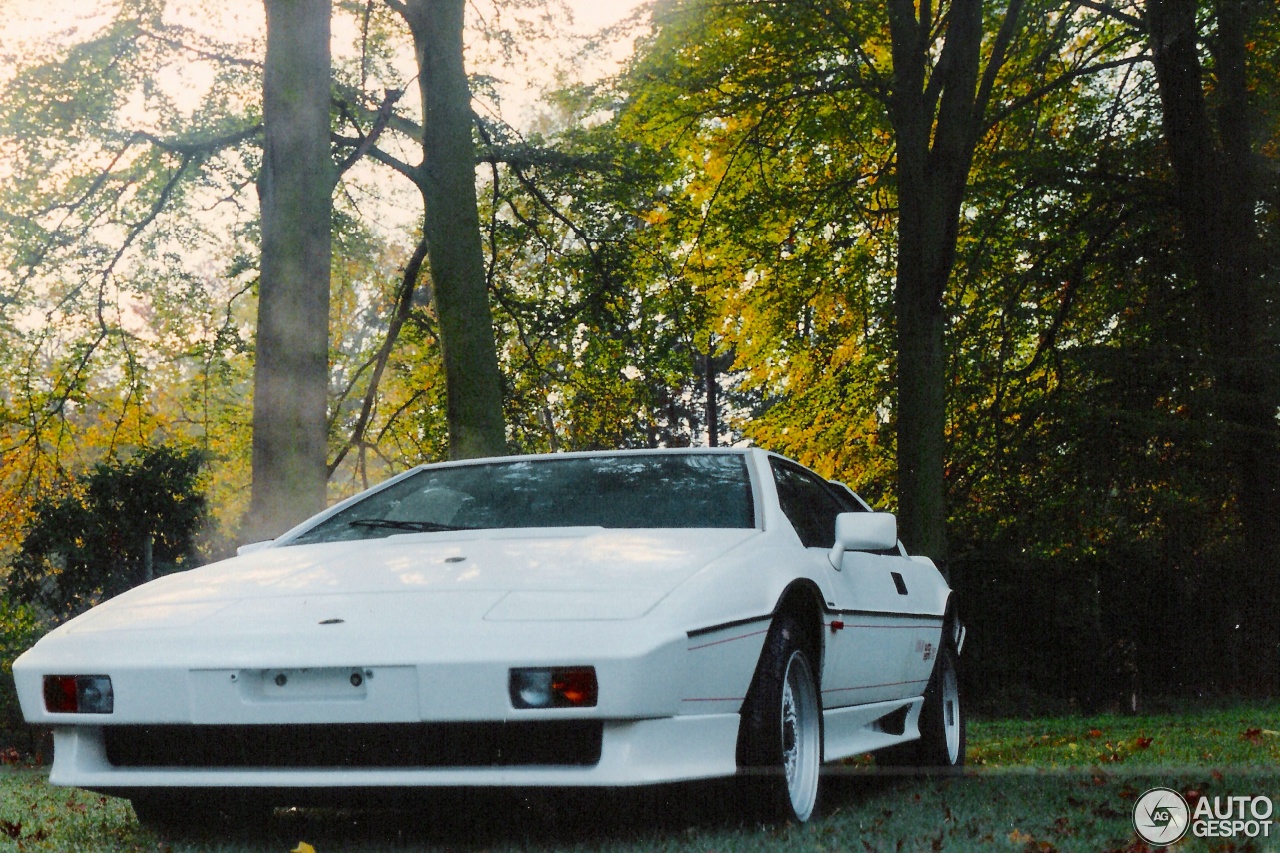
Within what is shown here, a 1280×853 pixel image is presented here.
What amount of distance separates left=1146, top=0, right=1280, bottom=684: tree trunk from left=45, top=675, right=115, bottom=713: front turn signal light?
48.1ft

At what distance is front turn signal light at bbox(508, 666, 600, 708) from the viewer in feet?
13.5

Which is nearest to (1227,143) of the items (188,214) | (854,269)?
(854,269)

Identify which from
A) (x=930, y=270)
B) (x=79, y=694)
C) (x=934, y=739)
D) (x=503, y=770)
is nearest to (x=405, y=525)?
(x=79, y=694)

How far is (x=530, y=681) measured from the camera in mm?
4148

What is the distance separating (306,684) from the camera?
14.1 ft

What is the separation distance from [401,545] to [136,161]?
1364cm

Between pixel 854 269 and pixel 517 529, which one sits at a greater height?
pixel 854 269

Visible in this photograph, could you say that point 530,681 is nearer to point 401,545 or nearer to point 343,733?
point 343,733

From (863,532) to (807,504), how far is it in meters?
0.70

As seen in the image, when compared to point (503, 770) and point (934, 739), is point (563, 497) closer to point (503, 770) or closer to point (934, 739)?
point (503, 770)

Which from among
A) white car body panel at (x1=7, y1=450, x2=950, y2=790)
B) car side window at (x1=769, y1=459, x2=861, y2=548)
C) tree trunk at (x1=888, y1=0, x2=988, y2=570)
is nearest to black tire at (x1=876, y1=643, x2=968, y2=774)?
car side window at (x1=769, y1=459, x2=861, y2=548)

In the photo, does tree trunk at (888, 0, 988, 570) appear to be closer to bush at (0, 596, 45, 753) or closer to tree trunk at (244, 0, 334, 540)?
tree trunk at (244, 0, 334, 540)
